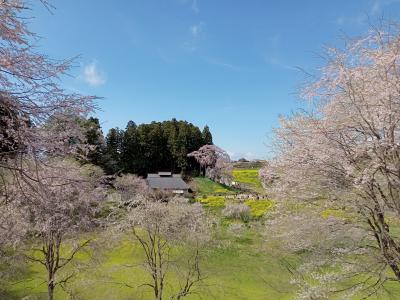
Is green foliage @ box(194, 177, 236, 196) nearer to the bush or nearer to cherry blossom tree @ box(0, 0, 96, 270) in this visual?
the bush

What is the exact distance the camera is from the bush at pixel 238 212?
30.8 metres

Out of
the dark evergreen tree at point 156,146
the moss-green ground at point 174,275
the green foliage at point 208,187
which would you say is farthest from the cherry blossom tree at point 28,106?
the dark evergreen tree at point 156,146

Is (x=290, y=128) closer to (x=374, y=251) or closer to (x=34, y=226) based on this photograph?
(x=374, y=251)

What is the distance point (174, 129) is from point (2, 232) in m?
53.9

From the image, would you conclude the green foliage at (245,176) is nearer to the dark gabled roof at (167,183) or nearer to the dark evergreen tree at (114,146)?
the dark gabled roof at (167,183)

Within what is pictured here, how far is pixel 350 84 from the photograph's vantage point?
668 centimetres

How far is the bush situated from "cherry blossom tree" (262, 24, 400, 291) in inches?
907

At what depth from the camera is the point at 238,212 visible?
3086cm

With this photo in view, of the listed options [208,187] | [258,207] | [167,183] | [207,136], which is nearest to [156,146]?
[207,136]

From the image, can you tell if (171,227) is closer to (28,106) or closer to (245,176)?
(28,106)

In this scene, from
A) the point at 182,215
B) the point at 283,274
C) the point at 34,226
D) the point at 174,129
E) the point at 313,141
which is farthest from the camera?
the point at 174,129

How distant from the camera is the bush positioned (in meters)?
30.8

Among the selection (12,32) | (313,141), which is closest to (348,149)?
(313,141)

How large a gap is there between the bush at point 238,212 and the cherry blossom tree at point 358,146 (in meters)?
23.0
